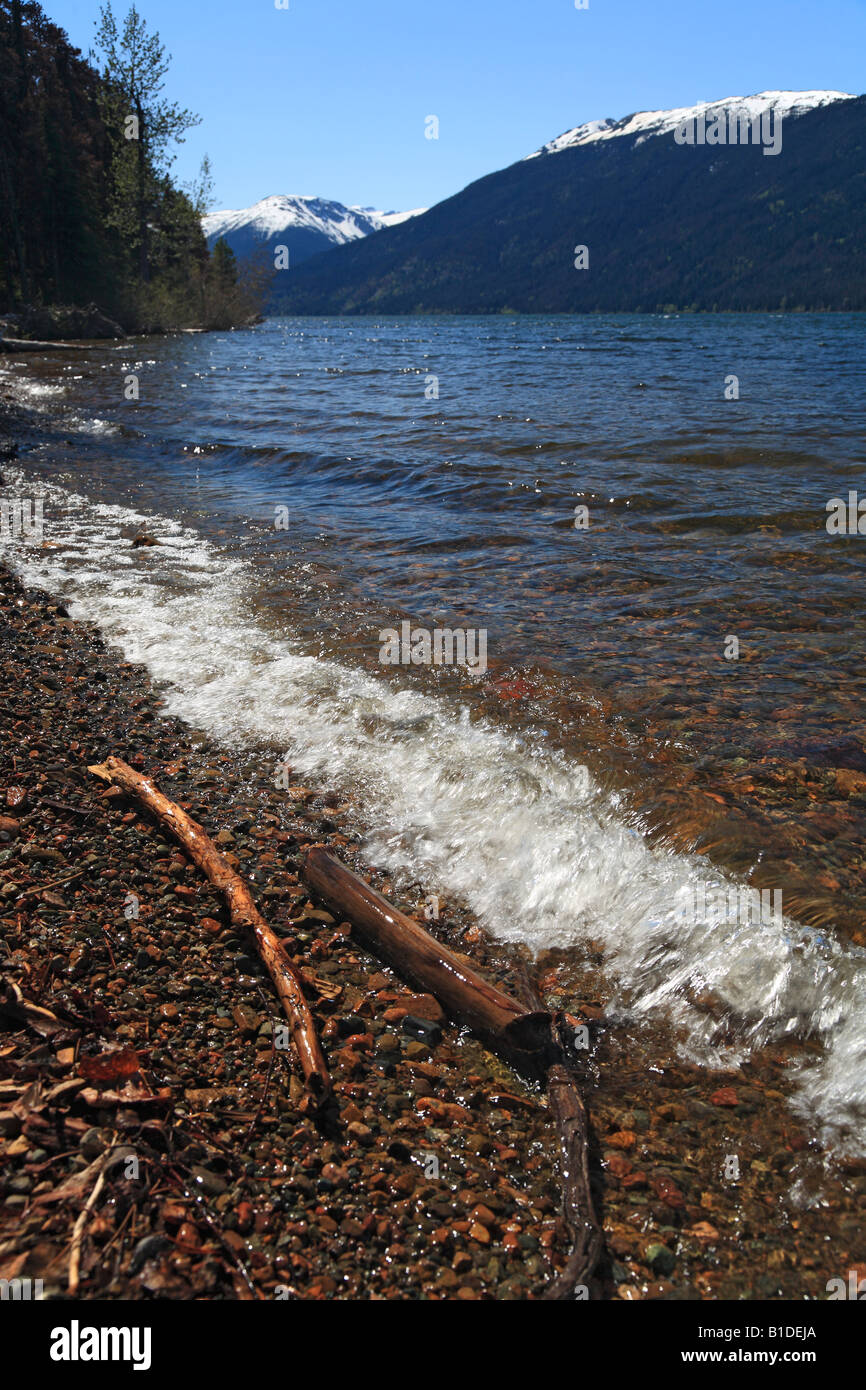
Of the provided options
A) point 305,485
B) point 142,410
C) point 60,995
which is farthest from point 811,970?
point 142,410

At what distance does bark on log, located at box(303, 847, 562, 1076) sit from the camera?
3.59 metres

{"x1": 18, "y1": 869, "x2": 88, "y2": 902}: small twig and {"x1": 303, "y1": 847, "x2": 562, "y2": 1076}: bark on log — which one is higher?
{"x1": 18, "y1": 869, "x2": 88, "y2": 902}: small twig

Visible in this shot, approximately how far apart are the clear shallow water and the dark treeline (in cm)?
4585

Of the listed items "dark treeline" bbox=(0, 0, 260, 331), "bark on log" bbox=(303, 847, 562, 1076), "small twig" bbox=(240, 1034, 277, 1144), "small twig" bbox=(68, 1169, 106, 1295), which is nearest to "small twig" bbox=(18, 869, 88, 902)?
"bark on log" bbox=(303, 847, 562, 1076)

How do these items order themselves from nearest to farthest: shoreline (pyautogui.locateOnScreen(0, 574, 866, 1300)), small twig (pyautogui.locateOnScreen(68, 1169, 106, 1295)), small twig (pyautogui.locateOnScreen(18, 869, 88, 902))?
small twig (pyautogui.locateOnScreen(68, 1169, 106, 1295))
shoreline (pyautogui.locateOnScreen(0, 574, 866, 1300))
small twig (pyautogui.locateOnScreen(18, 869, 88, 902))

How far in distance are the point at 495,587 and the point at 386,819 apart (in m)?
5.11

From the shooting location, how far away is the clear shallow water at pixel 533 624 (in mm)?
4523

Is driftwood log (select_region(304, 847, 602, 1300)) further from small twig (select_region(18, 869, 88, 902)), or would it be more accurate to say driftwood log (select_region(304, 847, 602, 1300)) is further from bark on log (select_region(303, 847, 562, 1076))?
small twig (select_region(18, 869, 88, 902))

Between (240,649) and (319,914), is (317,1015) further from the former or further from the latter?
(240,649)

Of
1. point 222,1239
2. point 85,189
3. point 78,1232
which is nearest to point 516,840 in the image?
point 222,1239

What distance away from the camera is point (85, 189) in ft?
193

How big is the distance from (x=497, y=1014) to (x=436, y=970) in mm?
402

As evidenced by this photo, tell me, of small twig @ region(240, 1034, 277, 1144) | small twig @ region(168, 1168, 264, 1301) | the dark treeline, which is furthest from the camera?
the dark treeline

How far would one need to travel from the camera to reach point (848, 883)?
459cm
